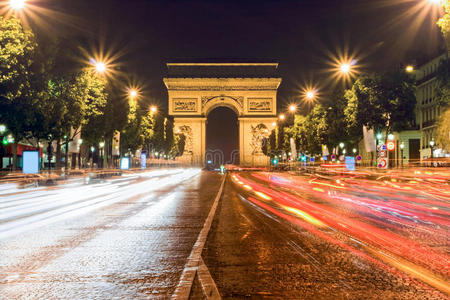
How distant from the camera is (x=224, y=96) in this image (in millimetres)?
87375

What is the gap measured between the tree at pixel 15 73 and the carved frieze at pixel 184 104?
186 feet

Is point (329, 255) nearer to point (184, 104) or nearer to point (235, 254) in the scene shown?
point (235, 254)

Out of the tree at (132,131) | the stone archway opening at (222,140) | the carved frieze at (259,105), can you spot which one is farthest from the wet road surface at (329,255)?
the stone archway opening at (222,140)

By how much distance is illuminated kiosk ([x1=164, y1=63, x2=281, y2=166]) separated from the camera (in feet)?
282

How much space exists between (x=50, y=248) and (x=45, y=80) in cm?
2583

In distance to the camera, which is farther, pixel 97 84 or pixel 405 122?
pixel 405 122

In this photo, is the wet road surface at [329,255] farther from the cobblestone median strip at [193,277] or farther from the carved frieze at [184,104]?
the carved frieze at [184,104]

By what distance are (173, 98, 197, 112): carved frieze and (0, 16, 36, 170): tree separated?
5665 cm

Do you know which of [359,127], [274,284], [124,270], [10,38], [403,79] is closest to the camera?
[274,284]

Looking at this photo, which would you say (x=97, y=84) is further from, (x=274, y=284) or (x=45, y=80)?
(x=274, y=284)

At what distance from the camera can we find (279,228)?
764 centimetres

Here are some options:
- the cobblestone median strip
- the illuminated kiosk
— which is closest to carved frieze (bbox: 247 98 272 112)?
the illuminated kiosk

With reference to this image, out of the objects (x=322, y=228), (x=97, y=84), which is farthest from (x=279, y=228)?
(x=97, y=84)

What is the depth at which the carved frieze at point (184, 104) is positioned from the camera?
86.4m
